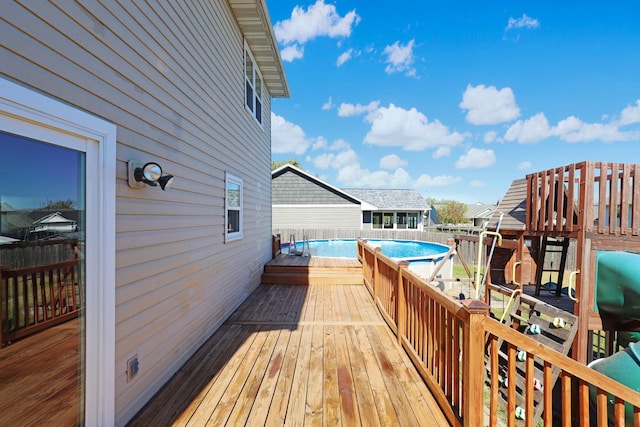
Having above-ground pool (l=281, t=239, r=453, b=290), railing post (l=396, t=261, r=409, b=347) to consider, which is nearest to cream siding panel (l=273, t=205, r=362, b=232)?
above-ground pool (l=281, t=239, r=453, b=290)

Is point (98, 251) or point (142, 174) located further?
point (142, 174)

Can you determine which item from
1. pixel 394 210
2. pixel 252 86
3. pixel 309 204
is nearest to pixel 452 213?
pixel 394 210

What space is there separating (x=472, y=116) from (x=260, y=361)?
196ft

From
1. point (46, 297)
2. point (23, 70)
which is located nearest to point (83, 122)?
point (23, 70)

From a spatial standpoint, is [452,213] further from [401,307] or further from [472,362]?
[472,362]

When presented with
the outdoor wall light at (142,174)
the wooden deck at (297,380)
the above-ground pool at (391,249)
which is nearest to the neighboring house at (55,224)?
the outdoor wall light at (142,174)

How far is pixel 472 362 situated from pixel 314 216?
19.2 meters

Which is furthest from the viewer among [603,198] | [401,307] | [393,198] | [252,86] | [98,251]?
[393,198]

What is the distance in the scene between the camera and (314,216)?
21125 millimetres

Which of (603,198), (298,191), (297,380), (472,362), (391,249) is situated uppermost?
(298,191)

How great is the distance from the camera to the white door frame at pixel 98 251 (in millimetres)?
1806

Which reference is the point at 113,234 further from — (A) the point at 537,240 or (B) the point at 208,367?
(A) the point at 537,240

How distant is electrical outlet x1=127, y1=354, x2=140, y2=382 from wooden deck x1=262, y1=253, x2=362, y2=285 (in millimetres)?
4658

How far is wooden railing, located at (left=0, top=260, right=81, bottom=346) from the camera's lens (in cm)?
142
